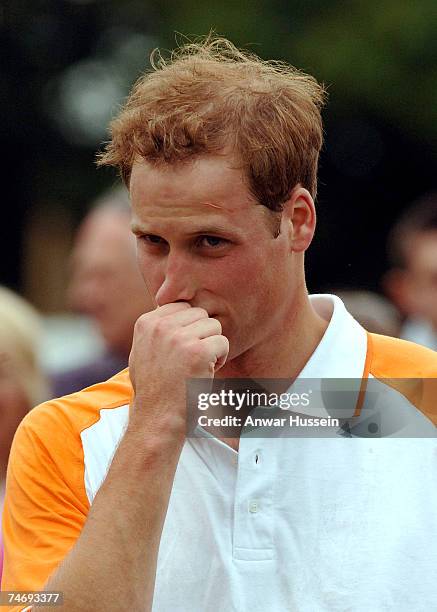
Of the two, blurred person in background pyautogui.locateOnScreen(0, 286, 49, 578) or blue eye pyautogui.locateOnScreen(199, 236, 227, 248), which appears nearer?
blue eye pyautogui.locateOnScreen(199, 236, 227, 248)

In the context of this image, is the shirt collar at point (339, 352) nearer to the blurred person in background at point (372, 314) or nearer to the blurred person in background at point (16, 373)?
the blurred person in background at point (16, 373)

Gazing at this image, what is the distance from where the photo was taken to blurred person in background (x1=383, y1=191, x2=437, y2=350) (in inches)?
244

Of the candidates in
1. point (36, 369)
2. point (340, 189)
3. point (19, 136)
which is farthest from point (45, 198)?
point (36, 369)

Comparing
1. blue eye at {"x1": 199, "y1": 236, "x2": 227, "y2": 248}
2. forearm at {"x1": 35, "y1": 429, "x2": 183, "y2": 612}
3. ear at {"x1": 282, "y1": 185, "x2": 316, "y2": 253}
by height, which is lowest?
forearm at {"x1": 35, "y1": 429, "x2": 183, "y2": 612}

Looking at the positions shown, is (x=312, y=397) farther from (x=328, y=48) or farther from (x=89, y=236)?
(x=328, y=48)

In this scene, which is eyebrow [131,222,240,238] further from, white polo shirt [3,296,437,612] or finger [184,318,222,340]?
white polo shirt [3,296,437,612]

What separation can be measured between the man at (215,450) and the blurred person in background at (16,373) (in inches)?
62.8

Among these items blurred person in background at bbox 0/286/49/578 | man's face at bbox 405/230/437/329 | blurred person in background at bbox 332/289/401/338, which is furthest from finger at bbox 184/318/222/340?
man's face at bbox 405/230/437/329

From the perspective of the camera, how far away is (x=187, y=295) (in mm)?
2723

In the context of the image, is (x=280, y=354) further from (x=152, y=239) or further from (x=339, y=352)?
(x=152, y=239)

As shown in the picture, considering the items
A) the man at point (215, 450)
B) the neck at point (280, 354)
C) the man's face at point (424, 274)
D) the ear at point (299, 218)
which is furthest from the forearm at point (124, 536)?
the man's face at point (424, 274)

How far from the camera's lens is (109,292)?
5543mm

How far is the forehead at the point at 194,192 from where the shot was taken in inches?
104

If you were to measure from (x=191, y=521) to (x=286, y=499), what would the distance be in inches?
8.4
